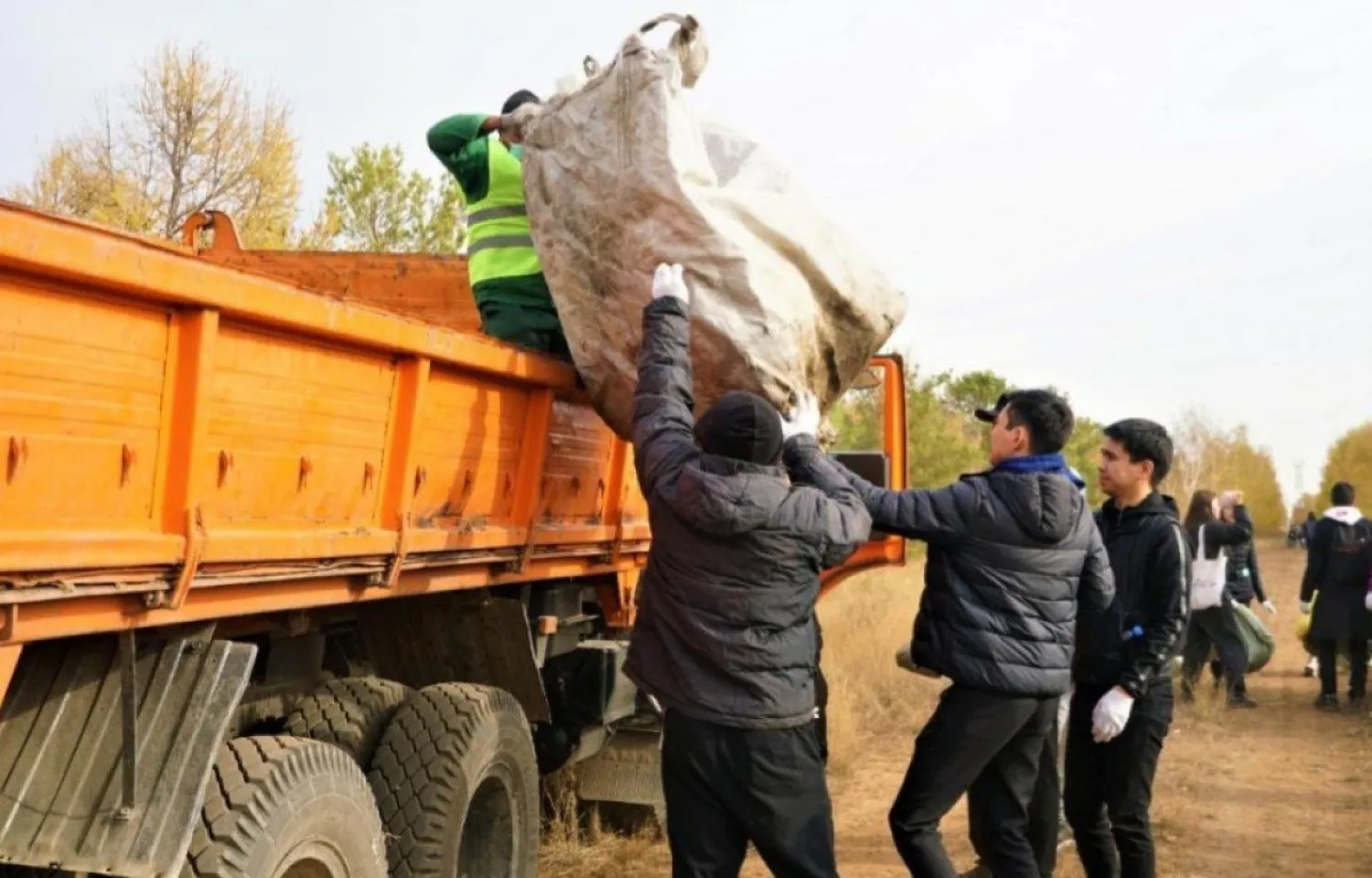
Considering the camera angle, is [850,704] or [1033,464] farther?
[850,704]

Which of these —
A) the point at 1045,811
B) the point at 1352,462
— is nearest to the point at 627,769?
the point at 1045,811

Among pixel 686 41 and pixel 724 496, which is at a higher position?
pixel 686 41

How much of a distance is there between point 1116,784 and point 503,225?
106 inches

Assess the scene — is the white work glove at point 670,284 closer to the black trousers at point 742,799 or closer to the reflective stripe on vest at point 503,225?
the reflective stripe on vest at point 503,225

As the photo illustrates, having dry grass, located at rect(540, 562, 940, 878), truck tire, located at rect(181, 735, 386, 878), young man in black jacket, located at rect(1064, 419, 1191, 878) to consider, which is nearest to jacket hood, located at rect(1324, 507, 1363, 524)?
dry grass, located at rect(540, 562, 940, 878)

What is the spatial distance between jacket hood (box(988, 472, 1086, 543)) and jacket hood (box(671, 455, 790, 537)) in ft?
2.75

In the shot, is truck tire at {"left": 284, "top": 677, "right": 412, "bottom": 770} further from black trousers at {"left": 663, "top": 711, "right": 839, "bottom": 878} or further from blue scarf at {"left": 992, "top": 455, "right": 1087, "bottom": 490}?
blue scarf at {"left": 992, "top": 455, "right": 1087, "bottom": 490}

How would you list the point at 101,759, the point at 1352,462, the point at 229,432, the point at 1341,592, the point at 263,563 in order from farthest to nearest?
the point at 1352,462 < the point at 1341,592 < the point at 263,563 < the point at 229,432 < the point at 101,759

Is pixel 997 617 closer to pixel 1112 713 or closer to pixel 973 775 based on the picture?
pixel 973 775

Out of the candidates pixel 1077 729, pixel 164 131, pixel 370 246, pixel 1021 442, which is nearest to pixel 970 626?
pixel 1021 442

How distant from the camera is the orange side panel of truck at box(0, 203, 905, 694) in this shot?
1923mm

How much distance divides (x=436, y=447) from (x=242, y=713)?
32.5 inches

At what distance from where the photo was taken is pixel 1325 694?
9703mm

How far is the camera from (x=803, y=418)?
361cm
